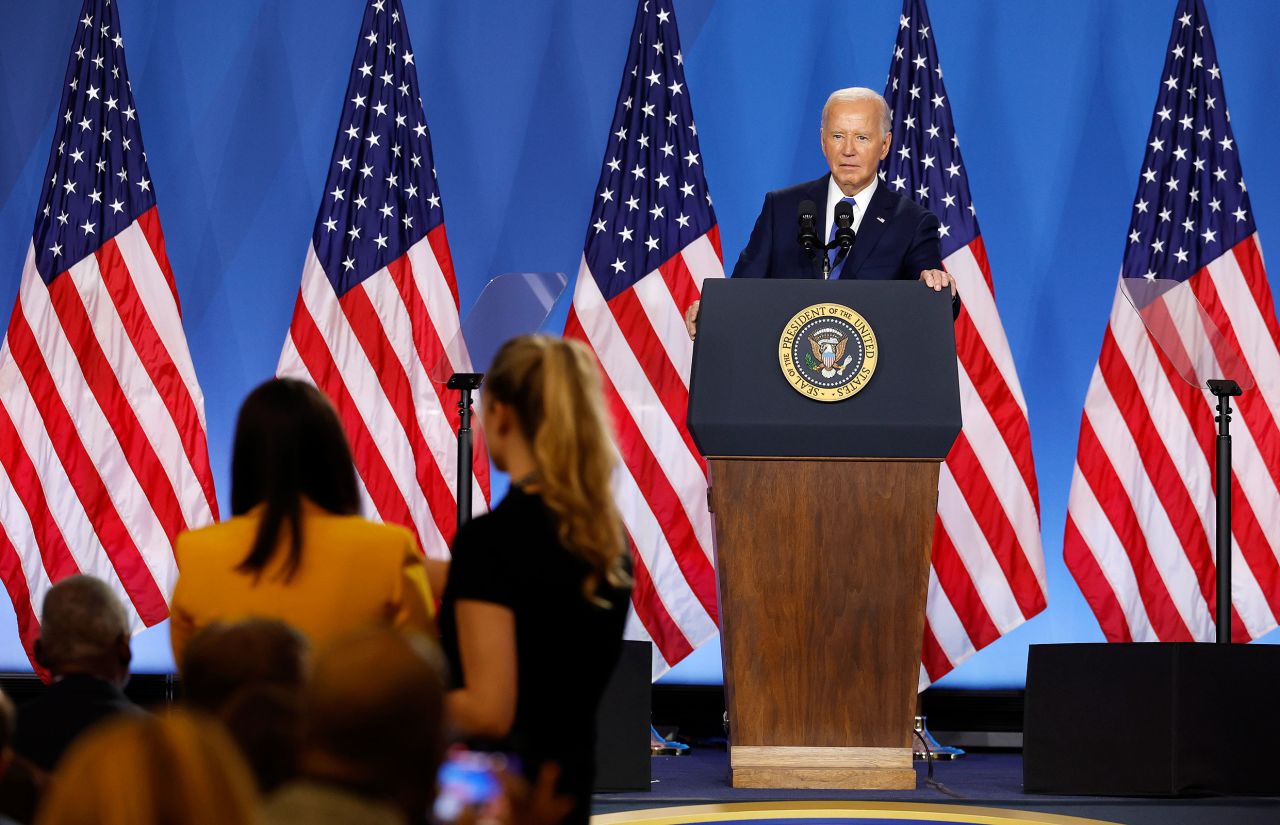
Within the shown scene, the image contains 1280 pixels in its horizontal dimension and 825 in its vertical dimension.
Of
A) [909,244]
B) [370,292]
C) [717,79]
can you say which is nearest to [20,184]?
[370,292]

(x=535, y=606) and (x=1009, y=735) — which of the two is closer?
(x=535, y=606)

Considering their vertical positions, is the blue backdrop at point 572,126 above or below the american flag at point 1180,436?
above

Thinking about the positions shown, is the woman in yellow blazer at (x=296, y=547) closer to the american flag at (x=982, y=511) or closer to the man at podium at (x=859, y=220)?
the man at podium at (x=859, y=220)

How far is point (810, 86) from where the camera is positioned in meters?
6.81

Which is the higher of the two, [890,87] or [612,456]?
[890,87]

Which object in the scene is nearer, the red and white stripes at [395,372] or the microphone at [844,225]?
the microphone at [844,225]

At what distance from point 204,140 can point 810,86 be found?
2.70 m

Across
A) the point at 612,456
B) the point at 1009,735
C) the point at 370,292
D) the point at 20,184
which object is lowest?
the point at 1009,735

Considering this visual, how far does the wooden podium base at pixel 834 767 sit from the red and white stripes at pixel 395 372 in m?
2.23

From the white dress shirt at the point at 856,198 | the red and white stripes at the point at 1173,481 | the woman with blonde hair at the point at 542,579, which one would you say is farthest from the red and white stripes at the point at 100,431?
the woman with blonde hair at the point at 542,579

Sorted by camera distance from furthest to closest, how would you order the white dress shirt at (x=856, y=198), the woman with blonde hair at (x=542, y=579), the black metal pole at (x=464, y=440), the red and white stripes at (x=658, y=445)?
the red and white stripes at (x=658, y=445), the black metal pole at (x=464, y=440), the white dress shirt at (x=856, y=198), the woman with blonde hair at (x=542, y=579)

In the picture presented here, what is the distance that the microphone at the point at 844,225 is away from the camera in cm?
413

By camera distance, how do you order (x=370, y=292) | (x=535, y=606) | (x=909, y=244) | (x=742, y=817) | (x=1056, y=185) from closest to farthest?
(x=535, y=606) < (x=742, y=817) < (x=909, y=244) < (x=370, y=292) < (x=1056, y=185)

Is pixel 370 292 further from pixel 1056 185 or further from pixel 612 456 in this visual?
pixel 612 456
